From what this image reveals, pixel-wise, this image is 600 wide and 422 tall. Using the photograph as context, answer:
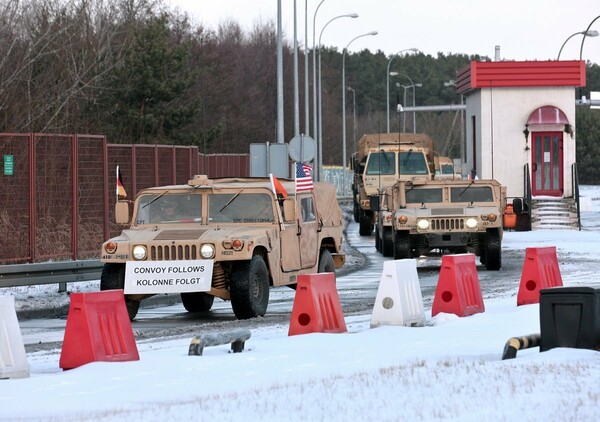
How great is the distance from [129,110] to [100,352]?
164 feet

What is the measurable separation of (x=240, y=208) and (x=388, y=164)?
22.9 meters

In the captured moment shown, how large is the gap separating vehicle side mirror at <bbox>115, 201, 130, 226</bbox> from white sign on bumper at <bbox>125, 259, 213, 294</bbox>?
161 cm

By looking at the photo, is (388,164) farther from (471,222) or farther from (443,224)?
(471,222)

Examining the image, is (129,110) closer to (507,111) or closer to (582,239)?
(507,111)

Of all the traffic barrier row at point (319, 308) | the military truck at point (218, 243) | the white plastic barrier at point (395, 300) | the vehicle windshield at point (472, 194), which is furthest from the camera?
the vehicle windshield at point (472, 194)

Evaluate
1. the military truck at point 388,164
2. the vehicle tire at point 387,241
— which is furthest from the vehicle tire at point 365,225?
the vehicle tire at point 387,241

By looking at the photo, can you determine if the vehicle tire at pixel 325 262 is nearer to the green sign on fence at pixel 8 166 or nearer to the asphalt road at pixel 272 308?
the asphalt road at pixel 272 308

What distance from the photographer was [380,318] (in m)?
15.5

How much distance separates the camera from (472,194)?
94.8ft

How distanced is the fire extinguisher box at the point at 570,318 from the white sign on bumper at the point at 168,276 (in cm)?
581

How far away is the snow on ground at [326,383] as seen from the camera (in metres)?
8.85

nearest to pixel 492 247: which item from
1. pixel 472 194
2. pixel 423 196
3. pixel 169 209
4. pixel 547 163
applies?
pixel 472 194

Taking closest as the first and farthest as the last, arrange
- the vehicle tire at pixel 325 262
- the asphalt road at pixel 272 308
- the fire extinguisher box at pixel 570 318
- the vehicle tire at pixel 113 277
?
the fire extinguisher box at pixel 570 318 < the asphalt road at pixel 272 308 < the vehicle tire at pixel 113 277 < the vehicle tire at pixel 325 262

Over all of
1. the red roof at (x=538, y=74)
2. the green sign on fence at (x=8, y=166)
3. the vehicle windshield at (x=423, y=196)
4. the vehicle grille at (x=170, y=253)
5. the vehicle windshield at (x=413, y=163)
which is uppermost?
the red roof at (x=538, y=74)
